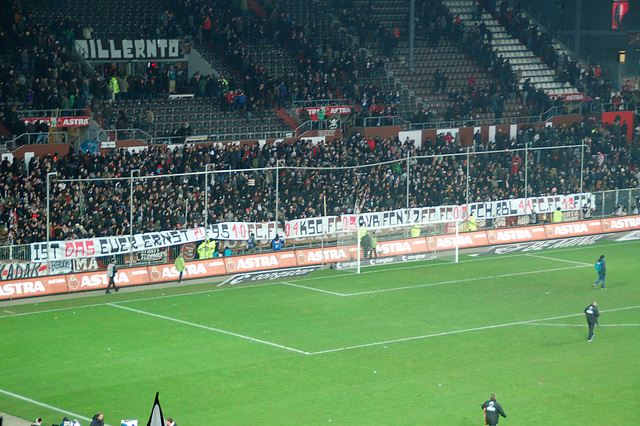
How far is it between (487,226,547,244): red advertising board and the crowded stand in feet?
7.20

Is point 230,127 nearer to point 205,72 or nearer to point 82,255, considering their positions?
point 205,72

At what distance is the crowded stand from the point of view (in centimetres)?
3922

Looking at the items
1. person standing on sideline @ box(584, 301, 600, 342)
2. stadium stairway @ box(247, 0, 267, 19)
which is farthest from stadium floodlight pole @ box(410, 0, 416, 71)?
person standing on sideline @ box(584, 301, 600, 342)

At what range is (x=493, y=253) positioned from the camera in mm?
46719

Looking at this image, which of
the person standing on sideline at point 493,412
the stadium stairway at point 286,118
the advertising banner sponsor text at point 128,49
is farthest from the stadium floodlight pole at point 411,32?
the person standing on sideline at point 493,412

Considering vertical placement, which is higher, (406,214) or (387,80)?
(387,80)

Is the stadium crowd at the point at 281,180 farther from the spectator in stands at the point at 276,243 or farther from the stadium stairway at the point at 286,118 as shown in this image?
the stadium stairway at the point at 286,118

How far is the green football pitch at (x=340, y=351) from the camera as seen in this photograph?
24.1m

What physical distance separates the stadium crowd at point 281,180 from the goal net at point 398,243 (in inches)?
80.9

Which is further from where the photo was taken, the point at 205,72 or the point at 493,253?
the point at 205,72

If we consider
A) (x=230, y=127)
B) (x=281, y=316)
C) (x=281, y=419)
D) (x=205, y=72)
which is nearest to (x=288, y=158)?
(x=230, y=127)

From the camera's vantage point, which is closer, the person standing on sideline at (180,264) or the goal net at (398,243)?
the person standing on sideline at (180,264)

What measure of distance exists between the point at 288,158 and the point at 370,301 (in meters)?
12.0

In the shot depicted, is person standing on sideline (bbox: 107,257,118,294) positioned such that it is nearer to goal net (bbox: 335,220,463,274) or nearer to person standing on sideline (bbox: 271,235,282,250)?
person standing on sideline (bbox: 271,235,282,250)
